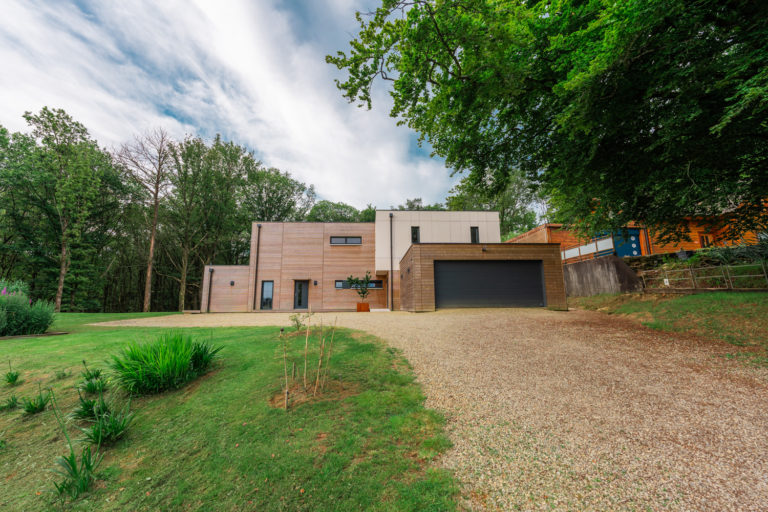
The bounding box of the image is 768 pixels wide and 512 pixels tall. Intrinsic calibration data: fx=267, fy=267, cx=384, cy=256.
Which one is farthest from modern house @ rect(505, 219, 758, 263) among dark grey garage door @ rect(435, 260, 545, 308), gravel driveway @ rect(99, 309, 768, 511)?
gravel driveway @ rect(99, 309, 768, 511)

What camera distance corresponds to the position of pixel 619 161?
5570mm

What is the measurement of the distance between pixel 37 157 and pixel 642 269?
33.3m

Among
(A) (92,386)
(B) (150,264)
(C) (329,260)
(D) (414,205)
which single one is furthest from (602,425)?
(D) (414,205)

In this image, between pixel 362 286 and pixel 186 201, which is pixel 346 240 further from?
pixel 186 201

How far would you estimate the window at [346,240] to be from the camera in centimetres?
1856

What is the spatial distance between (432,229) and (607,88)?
43.1 feet

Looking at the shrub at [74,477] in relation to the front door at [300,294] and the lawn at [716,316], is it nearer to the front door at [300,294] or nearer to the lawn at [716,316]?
the lawn at [716,316]

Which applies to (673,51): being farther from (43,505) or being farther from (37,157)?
(37,157)

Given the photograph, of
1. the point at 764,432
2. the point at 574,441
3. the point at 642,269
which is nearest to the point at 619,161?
the point at 764,432

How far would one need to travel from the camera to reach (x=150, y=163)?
64.3ft

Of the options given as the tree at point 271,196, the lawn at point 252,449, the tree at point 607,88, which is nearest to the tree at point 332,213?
the tree at point 271,196

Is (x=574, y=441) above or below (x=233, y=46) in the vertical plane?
below

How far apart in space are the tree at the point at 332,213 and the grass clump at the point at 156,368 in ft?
88.5

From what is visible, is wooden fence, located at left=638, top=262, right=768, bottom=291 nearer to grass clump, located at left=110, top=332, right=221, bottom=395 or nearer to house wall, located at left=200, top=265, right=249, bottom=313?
grass clump, located at left=110, top=332, right=221, bottom=395
